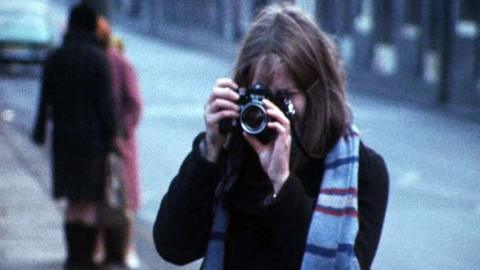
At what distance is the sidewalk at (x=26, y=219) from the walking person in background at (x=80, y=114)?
3.28 feet

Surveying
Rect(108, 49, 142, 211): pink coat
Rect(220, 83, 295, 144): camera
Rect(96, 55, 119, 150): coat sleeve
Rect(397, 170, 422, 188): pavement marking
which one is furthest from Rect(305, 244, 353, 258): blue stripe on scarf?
Rect(397, 170, 422, 188): pavement marking

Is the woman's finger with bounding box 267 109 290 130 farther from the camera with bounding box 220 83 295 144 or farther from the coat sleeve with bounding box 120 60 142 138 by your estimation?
the coat sleeve with bounding box 120 60 142 138

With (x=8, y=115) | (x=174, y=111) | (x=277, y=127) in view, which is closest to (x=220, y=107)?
(x=277, y=127)

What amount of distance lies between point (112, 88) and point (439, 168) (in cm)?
803

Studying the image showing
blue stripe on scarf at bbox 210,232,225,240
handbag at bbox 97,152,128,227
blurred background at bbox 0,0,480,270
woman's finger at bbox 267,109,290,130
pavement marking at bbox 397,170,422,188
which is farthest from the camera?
pavement marking at bbox 397,170,422,188

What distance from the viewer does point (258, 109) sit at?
2.90 metres

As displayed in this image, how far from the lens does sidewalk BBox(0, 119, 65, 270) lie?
29.3 feet

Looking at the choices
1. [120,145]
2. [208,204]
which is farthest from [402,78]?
[208,204]

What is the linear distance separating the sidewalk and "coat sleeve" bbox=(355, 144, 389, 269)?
5.73m

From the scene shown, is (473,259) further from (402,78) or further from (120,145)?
(402,78)

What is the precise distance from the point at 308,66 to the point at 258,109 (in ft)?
0.54

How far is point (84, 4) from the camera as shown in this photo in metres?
7.66

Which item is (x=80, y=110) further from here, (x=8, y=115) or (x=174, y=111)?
(x=174, y=111)

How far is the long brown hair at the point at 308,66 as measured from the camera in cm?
297
